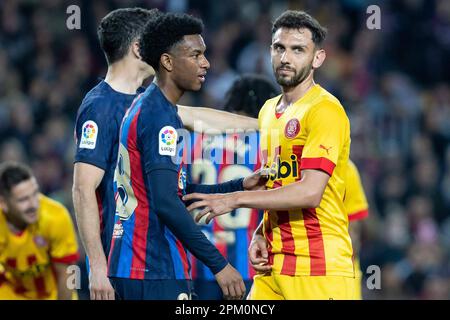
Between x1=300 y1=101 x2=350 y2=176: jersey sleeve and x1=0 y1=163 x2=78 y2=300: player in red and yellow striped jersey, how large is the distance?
2.55 meters

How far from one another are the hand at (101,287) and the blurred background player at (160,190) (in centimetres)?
6

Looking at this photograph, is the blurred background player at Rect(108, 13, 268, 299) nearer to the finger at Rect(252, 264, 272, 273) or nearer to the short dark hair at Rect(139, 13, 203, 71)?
the short dark hair at Rect(139, 13, 203, 71)

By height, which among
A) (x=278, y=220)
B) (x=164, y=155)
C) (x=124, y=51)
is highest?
(x=124, y=51)

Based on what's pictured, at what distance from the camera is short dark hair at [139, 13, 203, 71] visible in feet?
16.5

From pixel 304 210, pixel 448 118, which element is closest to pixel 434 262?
pixel 448 118

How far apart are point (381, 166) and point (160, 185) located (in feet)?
22.2

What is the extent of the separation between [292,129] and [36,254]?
262cm

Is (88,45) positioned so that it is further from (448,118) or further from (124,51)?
(124,51)

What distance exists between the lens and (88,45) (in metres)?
12.3

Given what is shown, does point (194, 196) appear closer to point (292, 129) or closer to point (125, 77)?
point (292, 129)

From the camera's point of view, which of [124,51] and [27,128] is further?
[27,128]

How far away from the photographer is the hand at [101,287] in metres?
5.04

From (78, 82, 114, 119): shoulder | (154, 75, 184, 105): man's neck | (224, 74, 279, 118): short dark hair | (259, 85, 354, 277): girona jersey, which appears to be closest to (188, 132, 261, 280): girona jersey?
(224, 74, 279, 118): short dark hair

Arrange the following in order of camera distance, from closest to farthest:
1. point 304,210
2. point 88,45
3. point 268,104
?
point 304,210, point 268,104, point 88,45
